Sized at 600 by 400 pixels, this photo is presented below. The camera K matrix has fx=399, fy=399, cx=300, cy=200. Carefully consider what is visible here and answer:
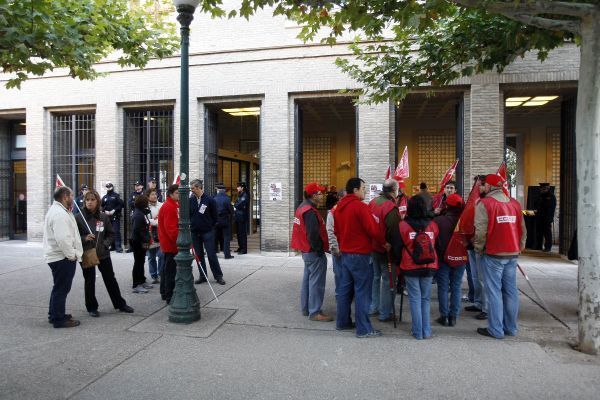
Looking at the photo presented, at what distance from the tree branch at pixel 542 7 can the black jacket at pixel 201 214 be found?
543 cm

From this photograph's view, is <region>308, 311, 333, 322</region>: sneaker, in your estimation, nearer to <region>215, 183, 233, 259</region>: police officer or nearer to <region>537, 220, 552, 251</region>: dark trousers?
<region>215, 183, 233, 259</region>: police officer

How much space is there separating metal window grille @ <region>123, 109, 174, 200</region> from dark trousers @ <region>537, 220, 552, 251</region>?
11.3 meters

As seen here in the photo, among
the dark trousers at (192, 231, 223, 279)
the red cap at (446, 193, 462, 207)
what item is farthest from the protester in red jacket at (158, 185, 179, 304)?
the red cap at (446, 193, 462, 207)

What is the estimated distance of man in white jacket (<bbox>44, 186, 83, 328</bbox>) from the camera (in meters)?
5.36

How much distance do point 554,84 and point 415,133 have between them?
6860 millimetres

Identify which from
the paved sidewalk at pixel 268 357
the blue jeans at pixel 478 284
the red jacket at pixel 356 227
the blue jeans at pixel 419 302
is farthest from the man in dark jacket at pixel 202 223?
the blue jeans at pixel 478 284

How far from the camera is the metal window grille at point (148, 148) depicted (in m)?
12.3

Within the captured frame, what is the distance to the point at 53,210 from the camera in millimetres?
5422

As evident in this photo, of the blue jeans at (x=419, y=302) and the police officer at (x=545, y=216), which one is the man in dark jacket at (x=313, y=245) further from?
the police officer at (x=545, y=216)

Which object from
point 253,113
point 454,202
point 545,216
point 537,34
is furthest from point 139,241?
point 545,216

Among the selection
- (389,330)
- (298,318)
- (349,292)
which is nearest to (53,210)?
(298,318)

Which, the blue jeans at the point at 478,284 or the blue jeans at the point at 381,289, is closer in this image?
the blue jeans at the point at 381,289

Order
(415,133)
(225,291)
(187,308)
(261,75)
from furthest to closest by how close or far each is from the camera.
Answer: (415,133) < (261,75) < (225,291) < (187,308)

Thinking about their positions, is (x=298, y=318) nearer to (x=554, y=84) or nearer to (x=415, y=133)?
(x=554, y=84)
